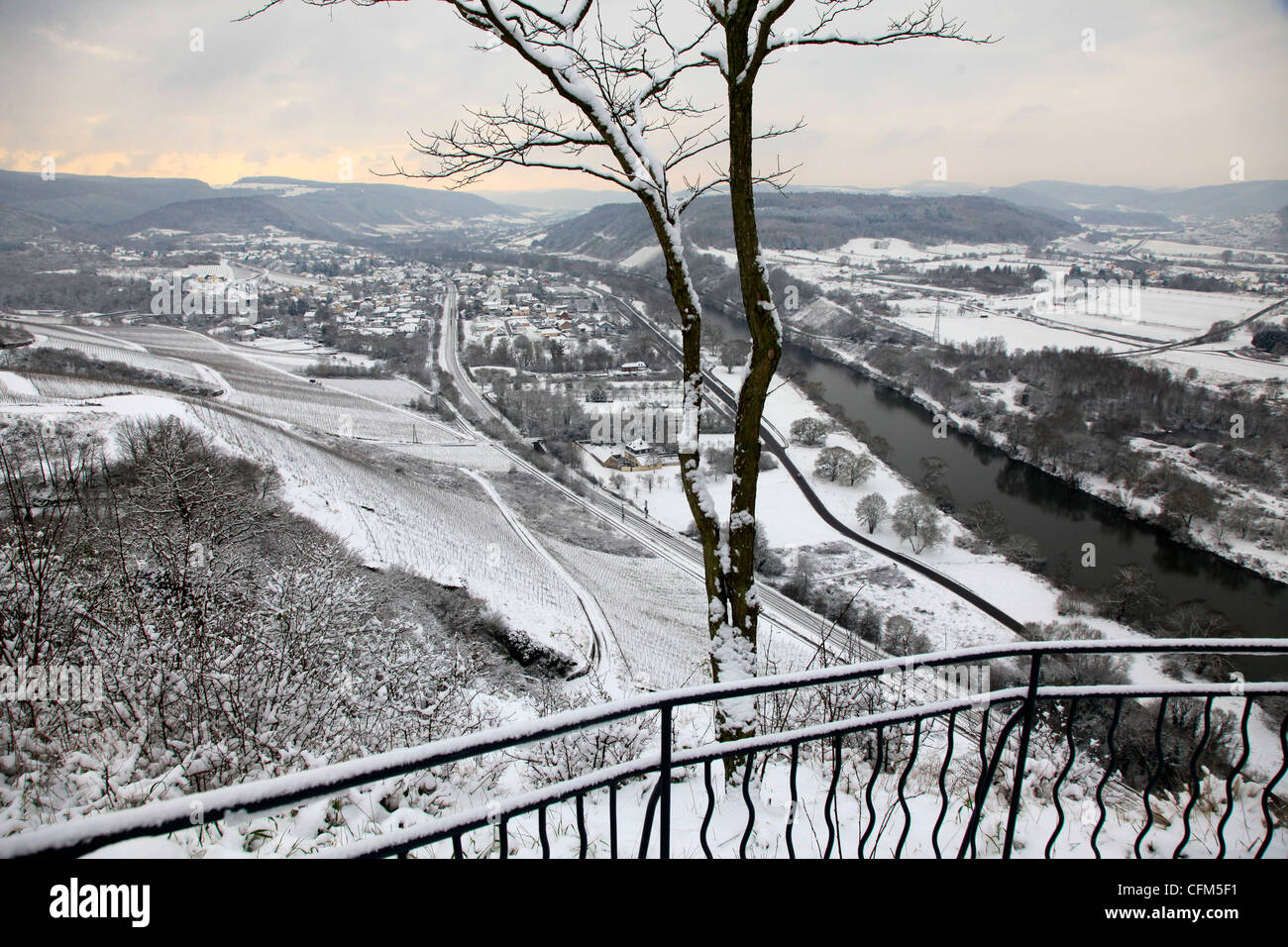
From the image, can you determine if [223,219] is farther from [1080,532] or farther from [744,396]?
[744,396]

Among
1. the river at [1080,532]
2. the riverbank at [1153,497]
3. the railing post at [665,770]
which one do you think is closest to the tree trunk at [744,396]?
the railing post at [665,770]

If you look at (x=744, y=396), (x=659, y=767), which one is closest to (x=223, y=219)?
(x=744, y=396)

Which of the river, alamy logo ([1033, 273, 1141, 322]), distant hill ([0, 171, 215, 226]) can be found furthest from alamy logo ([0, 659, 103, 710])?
distant hill ([0, 171, 215, 226])

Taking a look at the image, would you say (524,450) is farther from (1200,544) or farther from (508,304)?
(508,304)

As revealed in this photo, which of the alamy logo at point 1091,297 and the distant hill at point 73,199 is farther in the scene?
the distant hill at point 73,199

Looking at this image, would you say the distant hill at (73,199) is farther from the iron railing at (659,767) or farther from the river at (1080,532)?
the iron railing at (659,767)

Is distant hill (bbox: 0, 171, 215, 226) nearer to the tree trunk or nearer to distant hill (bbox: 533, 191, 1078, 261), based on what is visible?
distant hill (bbox: 533, 191, 1078, 261)
